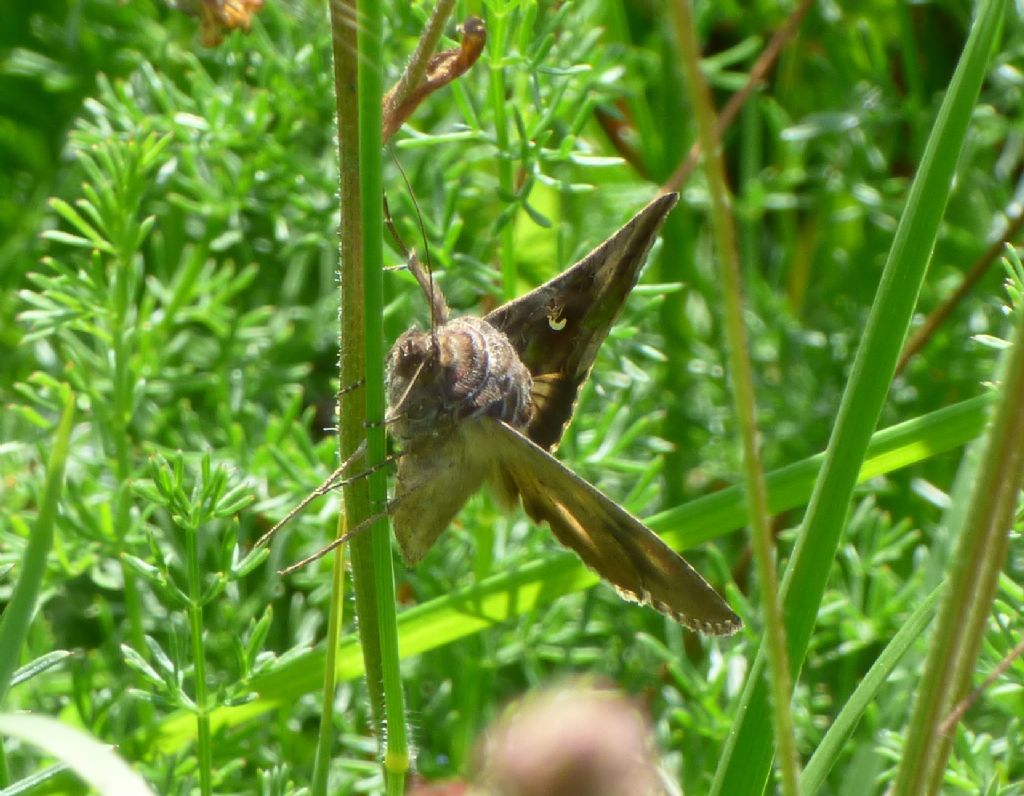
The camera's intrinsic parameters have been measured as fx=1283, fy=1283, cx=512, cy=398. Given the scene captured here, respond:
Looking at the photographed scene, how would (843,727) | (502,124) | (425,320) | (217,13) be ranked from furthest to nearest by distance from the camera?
(425,320) < (502,124) < (217,13) < (843,727)

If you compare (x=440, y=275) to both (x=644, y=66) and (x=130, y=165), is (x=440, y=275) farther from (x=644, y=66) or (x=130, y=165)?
(x=644, y=66)

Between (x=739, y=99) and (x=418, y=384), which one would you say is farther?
(x=739, y=99)

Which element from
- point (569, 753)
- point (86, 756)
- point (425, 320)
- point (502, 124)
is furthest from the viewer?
point (425, 320)

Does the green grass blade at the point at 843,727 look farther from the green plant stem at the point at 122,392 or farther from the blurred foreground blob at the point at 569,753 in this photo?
the green plant stem at the point at 122,392

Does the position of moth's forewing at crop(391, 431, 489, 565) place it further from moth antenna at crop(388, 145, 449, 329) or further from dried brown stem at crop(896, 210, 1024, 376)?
dried brown stem at crop(896, 210, 1024, 376)

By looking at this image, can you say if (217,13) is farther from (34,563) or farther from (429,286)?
(34,563)

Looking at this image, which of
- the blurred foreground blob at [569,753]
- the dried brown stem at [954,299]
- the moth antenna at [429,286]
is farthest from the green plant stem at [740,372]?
the dried brown stem at [954,299]

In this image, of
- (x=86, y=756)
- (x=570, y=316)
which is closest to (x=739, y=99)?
(x=570, y=316)

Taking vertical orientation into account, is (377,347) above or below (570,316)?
above
